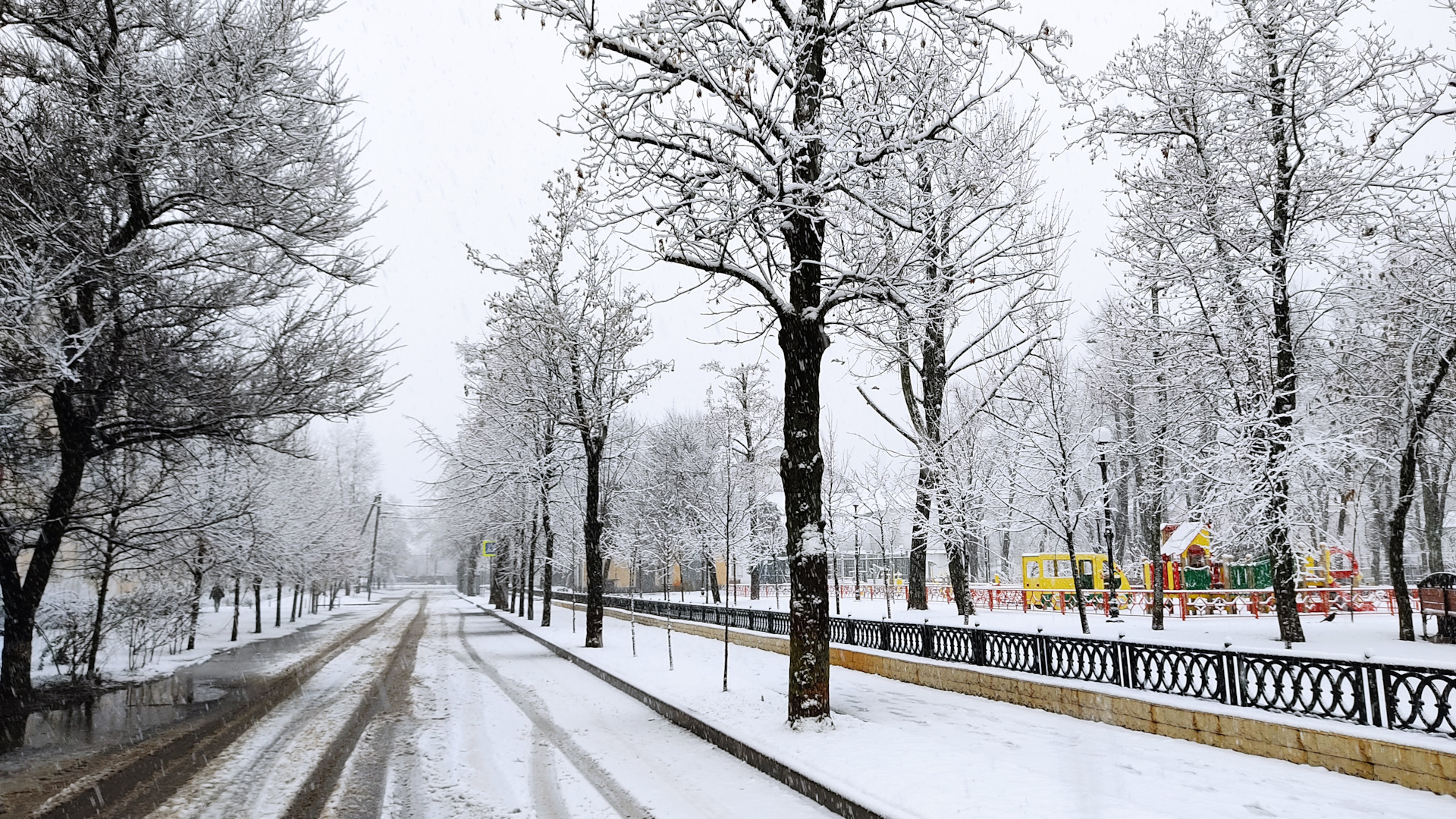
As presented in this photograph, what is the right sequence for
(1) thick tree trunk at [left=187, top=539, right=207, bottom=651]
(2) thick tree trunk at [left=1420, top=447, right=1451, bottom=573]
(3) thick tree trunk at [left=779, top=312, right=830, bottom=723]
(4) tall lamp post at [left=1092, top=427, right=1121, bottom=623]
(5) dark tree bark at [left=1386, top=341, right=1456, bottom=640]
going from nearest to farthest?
(3) thick tree trunk at [left=779, top=312, right=830, bottom=723] → (5) dark tree bark at [left=1386, top=341, right=1456, bottom=640] → (4) tall lamp post at [left=1092, top=427, right=1121, bottom=623] → (1) thick tree trunk at [left=187, top=539, right=207, bottom=651] → (2) thick tree trunk at [left=1420, top=447, right=1451, bottom=573]

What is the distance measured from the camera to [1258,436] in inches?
598

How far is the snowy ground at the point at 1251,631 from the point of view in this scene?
1333 centimetres

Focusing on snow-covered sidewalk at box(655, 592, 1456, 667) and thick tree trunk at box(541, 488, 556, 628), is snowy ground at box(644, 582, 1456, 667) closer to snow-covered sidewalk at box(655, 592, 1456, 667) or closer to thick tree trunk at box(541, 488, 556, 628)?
snow-covered sidewalk at box(655, 592, 1456, 667)

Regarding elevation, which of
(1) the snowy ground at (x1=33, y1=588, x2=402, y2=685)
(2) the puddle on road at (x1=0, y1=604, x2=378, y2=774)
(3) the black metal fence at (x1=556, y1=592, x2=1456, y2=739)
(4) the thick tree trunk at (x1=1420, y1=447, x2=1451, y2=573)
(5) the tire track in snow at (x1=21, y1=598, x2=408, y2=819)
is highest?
(4) the thick tree trunk at (x1=1420, y1=447, x2=1451, y2=573)

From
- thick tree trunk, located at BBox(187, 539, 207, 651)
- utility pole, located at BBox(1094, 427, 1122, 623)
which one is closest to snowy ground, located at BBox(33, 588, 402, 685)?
thick tree trunk, located at BBox(187, 539, 207, 651)

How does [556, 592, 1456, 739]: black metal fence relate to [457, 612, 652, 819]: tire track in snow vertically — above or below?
above

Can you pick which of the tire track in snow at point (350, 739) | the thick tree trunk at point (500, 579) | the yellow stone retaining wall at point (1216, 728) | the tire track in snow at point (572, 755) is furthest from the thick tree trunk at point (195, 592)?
the yellow stone retaining wall at point (1216, 728)

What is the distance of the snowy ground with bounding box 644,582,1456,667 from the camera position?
1333 centimetres

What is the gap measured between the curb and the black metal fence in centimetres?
461

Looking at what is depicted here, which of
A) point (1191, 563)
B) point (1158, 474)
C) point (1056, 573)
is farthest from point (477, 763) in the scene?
point (1056, 573)

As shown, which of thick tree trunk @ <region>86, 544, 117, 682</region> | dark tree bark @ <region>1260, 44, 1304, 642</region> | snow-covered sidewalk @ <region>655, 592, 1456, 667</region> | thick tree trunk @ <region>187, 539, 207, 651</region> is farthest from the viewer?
thick tree trunk @ <region>187, 539, 207, 651</region>

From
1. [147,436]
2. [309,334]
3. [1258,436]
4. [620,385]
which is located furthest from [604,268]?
[1258,436]

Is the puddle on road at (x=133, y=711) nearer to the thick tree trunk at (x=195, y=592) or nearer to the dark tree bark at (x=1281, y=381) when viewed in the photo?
the thick tree trunk at (x=195, y=592)

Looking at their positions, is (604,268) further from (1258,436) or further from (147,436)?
(1258,436)
